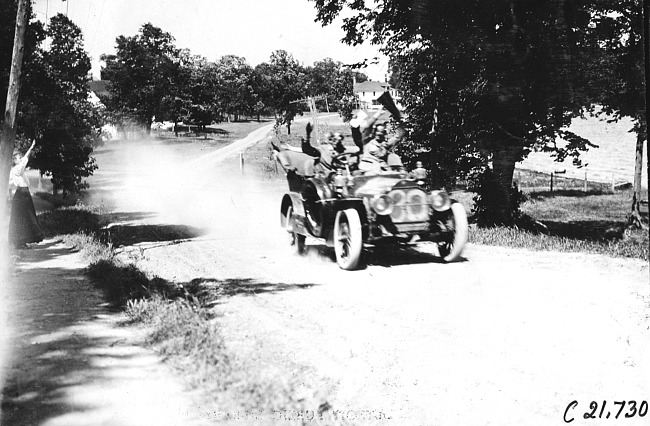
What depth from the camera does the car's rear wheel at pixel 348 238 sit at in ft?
32.2

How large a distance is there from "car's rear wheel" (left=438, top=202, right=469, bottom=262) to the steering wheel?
1996mm

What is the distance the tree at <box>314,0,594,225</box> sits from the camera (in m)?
13.4

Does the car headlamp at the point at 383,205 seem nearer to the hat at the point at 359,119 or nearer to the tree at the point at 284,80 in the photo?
the hat at the point at 359,119

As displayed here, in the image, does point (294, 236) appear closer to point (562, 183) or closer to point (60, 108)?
point (60, 108)

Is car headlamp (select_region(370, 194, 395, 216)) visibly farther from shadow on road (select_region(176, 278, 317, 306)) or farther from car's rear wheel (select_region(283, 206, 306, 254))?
car's rear wheel (select_region(283, 206, 306, 254))

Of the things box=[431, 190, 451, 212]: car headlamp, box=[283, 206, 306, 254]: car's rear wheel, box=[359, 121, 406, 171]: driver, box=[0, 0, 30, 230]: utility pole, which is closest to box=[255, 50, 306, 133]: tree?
box=[359, 121, 406, 171]: driver

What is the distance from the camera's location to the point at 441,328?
6508mm

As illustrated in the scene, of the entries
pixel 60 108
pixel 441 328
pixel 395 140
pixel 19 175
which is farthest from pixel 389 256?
pixel 60 108

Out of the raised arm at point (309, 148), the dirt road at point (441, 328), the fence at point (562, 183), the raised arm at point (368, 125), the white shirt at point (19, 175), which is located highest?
the raised arm at point (368, 125)

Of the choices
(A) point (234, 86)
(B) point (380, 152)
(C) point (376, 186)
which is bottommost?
(C) point (376, 186)

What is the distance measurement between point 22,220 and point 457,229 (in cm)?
923

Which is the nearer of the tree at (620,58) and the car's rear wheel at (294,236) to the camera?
the car's rear wheel at (294,236)

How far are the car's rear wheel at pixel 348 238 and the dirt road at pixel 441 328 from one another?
20 cm

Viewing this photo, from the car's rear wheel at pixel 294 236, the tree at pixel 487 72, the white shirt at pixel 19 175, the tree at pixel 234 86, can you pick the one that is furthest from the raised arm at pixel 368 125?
the tree at pixel 234 86
